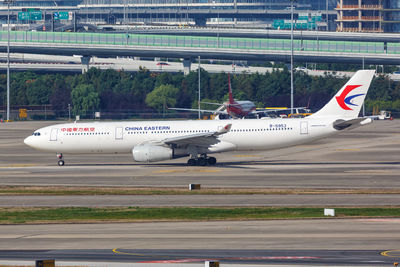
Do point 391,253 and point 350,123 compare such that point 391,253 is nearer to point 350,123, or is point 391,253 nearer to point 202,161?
point 350,123

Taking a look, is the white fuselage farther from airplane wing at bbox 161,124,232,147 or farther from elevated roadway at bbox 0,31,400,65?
elevated roadway at bbox 0,31,400,65

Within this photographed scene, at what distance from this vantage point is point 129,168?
204 feet

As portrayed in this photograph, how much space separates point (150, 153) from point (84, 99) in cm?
9599

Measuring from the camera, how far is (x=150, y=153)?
59.5m

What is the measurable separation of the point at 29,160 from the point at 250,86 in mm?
95731

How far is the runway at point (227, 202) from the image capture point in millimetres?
27469

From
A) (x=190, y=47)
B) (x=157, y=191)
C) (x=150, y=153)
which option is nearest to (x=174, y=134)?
(x=150, y=153)

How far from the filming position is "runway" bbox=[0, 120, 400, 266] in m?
27.5

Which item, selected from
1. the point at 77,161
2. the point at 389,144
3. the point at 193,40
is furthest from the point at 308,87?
the point at 77,161

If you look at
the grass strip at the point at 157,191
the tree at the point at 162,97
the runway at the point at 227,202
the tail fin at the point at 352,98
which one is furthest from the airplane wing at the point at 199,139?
the tree at the point at 162,97

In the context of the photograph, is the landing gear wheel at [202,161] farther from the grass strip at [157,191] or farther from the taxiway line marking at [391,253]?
the taxiway line marking at [391,253]

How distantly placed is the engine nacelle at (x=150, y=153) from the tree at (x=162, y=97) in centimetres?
9241

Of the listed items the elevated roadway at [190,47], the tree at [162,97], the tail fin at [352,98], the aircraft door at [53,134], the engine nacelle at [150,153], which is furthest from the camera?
the elevated roadway at [190,47]

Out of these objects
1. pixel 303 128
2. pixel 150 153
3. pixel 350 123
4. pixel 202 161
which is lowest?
pixel 202 161
